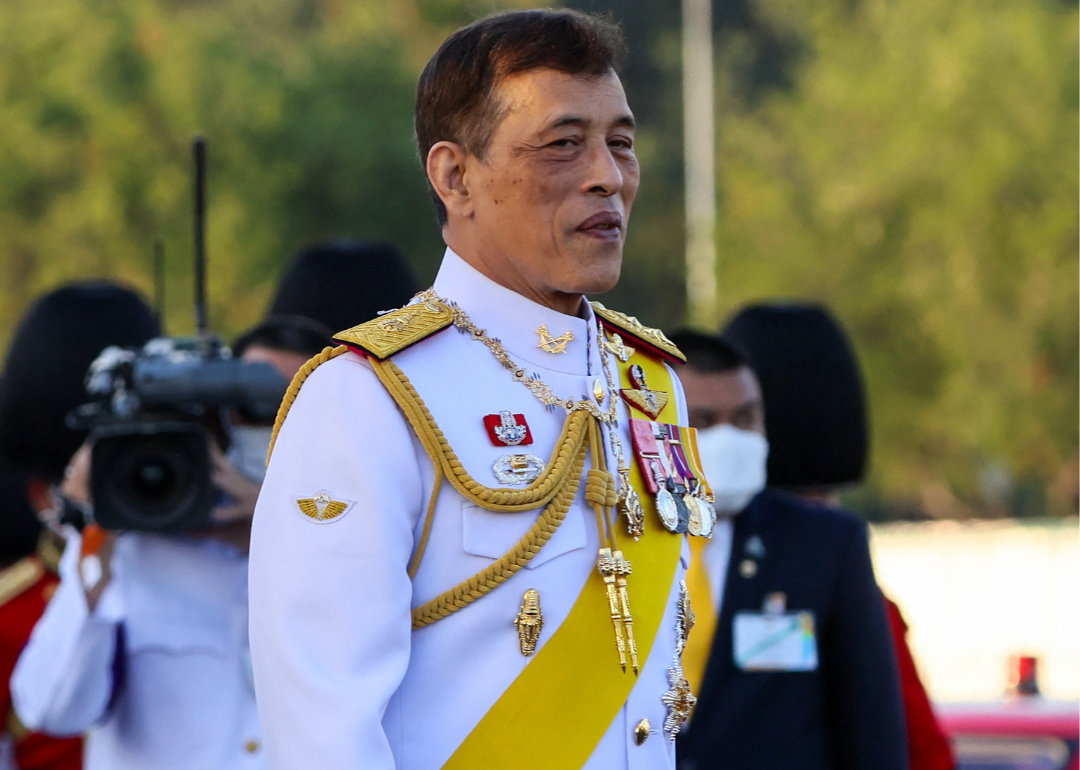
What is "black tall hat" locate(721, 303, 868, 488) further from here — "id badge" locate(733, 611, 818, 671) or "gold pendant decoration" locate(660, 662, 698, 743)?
"gold pendant decoration" locate(660, 662, 698, 743)

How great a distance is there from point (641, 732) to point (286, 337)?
2.40 meters

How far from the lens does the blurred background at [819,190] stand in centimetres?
2464

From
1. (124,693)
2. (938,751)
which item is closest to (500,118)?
(124,693)

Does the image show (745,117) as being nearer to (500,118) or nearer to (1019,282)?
(1019,282)

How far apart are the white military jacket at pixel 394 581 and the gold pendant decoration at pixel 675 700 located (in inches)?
0.6

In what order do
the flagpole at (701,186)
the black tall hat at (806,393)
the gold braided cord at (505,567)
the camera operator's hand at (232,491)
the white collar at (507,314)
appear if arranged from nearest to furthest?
the gold braided cord at (505,567) → the white collar at (507,314) → the camera operator's hand at (232,491) → the black tall hat at (806,393) → the flagpole at (701,186)

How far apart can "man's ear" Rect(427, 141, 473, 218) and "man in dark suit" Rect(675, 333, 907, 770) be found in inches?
75.2

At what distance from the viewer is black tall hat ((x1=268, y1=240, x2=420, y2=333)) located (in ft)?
20.9

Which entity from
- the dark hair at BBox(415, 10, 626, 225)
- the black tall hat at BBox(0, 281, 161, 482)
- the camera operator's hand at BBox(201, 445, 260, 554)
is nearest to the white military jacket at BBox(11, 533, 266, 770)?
the camera operator's hand at BBox(201, 445, 260, 554)

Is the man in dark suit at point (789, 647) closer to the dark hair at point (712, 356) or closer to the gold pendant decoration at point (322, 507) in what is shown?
the dark hair at point (712, 356)

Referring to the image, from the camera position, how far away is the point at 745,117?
34125mm

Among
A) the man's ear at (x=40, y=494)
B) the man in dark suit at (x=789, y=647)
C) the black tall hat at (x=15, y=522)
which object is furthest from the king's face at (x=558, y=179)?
the black tall hat at (x=15, y=522)

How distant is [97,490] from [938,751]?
2.21 meters

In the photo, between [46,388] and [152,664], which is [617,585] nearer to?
[152,664]
